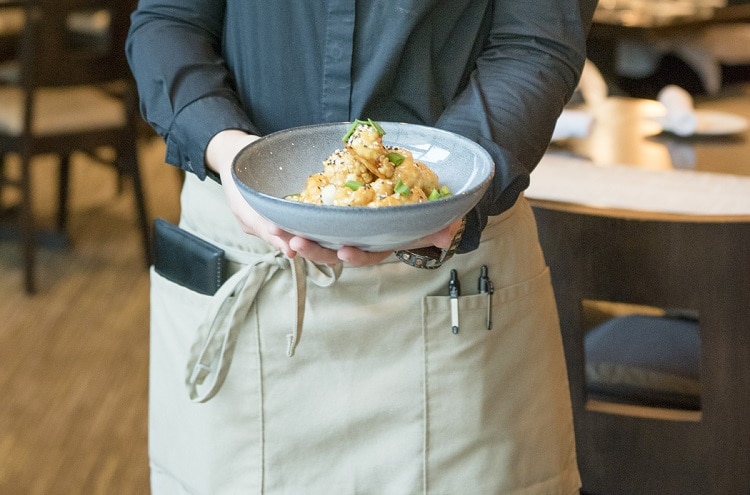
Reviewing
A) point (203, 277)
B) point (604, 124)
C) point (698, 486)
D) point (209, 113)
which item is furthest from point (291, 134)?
point (604, 124)

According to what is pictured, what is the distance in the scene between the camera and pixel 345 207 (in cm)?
68

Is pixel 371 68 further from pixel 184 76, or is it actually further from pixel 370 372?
pixel 370 372

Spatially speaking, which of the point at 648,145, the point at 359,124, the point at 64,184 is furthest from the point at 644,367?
the point at 64,184

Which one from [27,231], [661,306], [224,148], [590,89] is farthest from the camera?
[27,231]

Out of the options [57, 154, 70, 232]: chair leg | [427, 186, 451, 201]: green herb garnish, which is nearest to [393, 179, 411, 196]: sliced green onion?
[427, 186, 451, 201]: green herb garnish

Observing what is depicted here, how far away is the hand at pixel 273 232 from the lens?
2.48ft

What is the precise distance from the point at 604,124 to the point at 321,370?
1.22m

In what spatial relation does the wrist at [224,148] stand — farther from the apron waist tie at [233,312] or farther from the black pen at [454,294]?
the black pen at [454,294]

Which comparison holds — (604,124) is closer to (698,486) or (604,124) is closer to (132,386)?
(698,486)

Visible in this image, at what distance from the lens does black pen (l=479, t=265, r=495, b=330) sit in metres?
0.96

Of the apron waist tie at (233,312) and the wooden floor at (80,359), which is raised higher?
the apron waist tie at (233,312)

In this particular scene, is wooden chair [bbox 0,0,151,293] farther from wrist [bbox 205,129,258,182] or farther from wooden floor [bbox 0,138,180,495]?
wrist [bbox 205,129,258,182]

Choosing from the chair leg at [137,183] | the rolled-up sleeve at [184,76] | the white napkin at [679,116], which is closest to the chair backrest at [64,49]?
the chair leg at [137,183]

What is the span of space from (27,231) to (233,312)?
2271 millimetres
